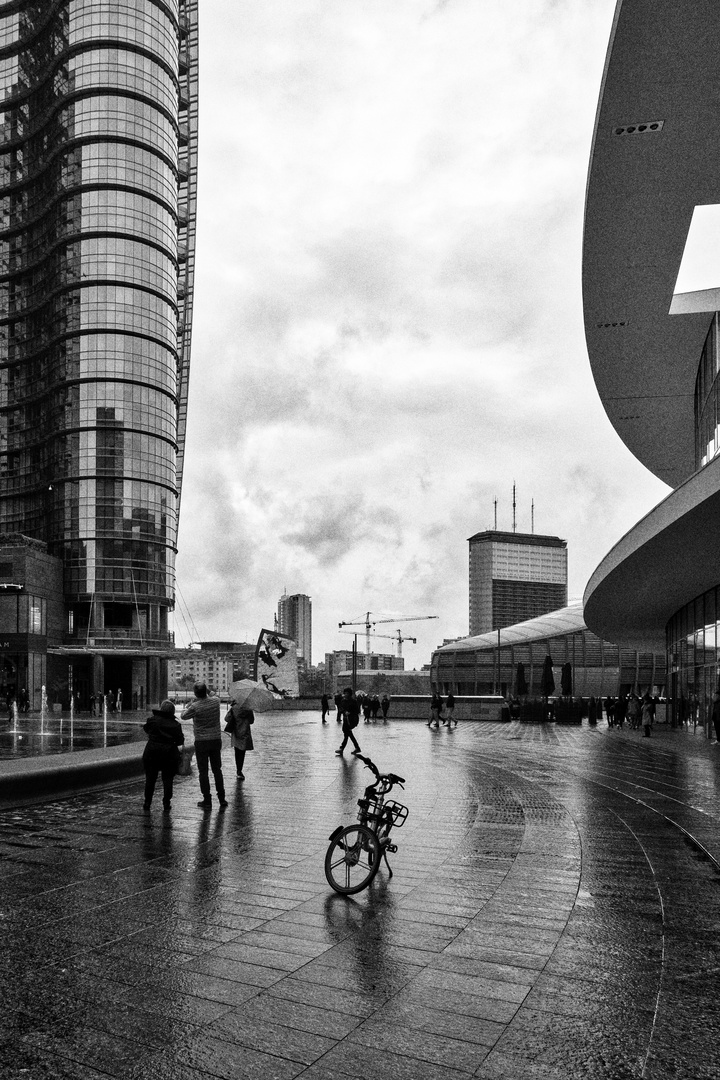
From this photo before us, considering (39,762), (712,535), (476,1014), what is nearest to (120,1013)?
(476,1014)

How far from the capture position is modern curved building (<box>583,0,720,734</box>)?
1402cm

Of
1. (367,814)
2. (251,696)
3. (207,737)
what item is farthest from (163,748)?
(367,814)

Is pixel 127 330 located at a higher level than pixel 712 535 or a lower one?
higher

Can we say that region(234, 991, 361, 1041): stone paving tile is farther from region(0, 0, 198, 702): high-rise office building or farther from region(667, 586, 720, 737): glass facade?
region(0, 0, 198, 702): high-rise office building

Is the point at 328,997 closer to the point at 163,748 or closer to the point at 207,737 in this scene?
the point at 163,748

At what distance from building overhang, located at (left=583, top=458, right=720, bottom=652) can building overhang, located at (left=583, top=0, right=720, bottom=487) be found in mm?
6064

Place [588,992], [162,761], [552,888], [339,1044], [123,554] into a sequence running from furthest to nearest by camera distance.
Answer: [123,554]
[162,761]
[552,888]
[588,992]
[339,1044]

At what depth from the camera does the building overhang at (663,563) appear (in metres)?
16.8

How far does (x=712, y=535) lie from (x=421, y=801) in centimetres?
977

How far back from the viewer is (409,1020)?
15.9 feet

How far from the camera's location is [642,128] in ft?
51.8

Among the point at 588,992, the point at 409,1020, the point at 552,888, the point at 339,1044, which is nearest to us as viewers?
the point at 339,1044

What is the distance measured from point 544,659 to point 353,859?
207 feet

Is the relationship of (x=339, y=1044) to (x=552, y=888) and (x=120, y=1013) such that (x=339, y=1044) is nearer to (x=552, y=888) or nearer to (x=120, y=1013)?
(x=120, y=1013)
